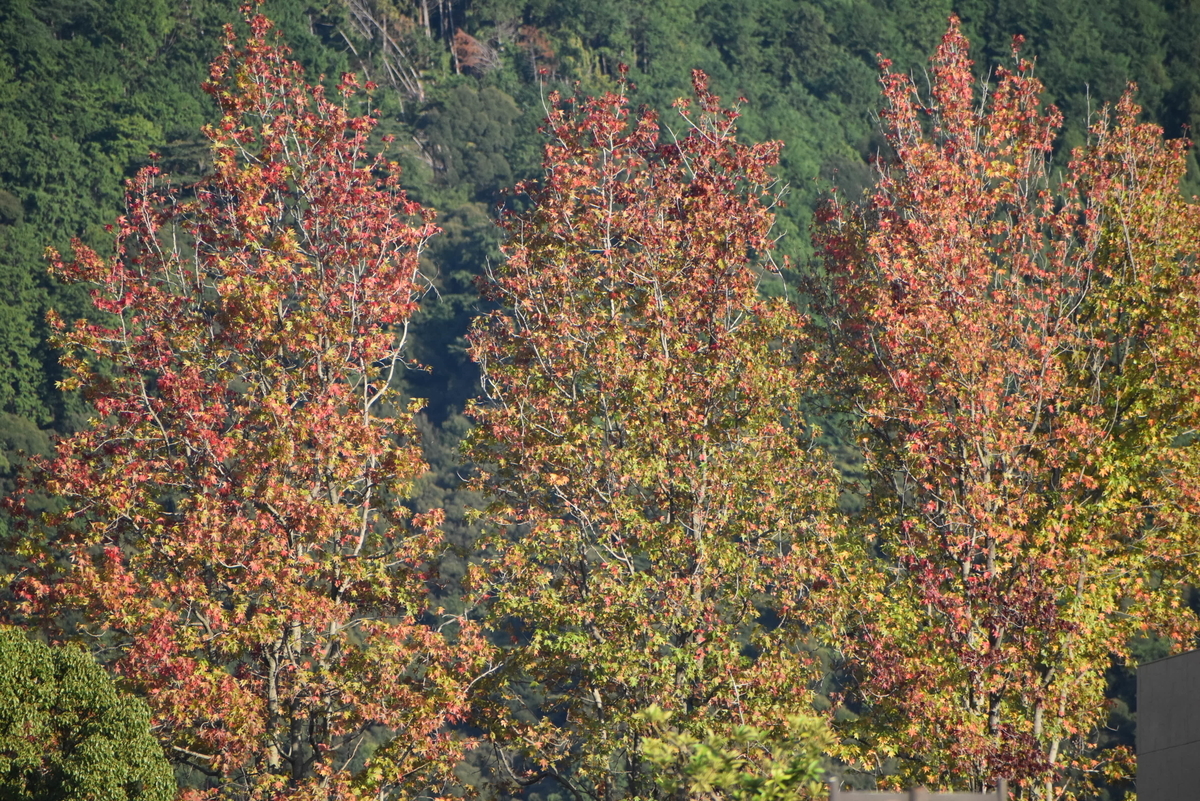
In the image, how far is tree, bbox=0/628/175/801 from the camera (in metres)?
24.4

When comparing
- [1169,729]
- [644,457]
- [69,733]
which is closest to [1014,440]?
[644,457]

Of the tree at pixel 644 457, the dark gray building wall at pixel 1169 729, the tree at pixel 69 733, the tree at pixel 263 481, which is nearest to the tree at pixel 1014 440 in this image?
the tree at pixel 644 457

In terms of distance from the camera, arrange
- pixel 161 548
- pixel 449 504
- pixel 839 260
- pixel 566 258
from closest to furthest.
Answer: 1. pixel 161 548
2. pixel 566 258
3. pixel 839 260
4. pixel 449 504

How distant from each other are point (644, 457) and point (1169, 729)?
1061 centimetres

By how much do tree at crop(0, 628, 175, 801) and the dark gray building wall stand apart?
47.0 ft

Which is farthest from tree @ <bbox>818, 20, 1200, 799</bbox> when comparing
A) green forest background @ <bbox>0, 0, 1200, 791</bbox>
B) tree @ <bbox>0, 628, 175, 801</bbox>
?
green forest background @ <bbox>0, 0, 1200, 791</bbox>

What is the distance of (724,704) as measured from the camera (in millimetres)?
27016

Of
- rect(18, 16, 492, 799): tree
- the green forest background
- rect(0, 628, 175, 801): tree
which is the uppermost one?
the green forest background

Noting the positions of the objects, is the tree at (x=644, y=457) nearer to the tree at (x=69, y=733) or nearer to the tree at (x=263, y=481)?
the tree at (x=263, y=481)

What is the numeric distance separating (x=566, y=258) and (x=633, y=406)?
11.8 ft

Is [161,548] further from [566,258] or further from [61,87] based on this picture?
[61,87]

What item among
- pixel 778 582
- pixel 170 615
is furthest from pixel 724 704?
pixel 170 615

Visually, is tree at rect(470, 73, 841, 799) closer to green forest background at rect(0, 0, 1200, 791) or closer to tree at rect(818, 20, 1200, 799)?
tree at rect(818, 20, 1200, 799)

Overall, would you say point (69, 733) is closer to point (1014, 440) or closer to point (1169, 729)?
point (1014, 440)
